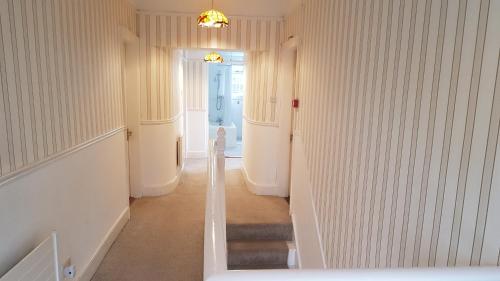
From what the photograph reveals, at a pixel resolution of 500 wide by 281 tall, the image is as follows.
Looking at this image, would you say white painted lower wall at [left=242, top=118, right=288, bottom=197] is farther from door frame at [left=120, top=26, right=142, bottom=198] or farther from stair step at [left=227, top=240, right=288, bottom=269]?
door frame at [left=120, top=26, right=142, bottom=198]

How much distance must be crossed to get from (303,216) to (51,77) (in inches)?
99.5

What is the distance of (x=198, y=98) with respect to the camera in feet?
23.9

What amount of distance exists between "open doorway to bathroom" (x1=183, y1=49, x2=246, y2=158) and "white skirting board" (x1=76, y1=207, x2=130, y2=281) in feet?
8.52

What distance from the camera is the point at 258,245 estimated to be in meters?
3.76

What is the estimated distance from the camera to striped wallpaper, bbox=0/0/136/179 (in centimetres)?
172

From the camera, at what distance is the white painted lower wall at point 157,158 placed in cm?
471

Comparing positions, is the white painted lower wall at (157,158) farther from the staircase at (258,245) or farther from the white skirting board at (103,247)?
the staircase at (258,245)

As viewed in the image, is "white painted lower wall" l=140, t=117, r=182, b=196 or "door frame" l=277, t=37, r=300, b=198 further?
"white painted lower wall" l=140, t=117, r=182, b=196

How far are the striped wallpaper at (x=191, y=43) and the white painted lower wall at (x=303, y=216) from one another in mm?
1209

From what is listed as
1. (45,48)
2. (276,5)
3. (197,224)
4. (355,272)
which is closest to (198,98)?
(276,5)

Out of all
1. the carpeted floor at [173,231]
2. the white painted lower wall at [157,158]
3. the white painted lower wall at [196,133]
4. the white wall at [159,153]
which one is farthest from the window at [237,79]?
the white painted lower wall at [157,158]

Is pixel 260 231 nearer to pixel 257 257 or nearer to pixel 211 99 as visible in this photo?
pixel 257 257

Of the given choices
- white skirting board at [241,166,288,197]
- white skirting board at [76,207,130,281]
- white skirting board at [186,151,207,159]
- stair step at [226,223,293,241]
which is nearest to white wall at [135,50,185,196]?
white skirting board at [76,207,130,281]

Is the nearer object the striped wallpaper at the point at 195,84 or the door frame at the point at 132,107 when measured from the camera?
the door frame at the point at 132,107
